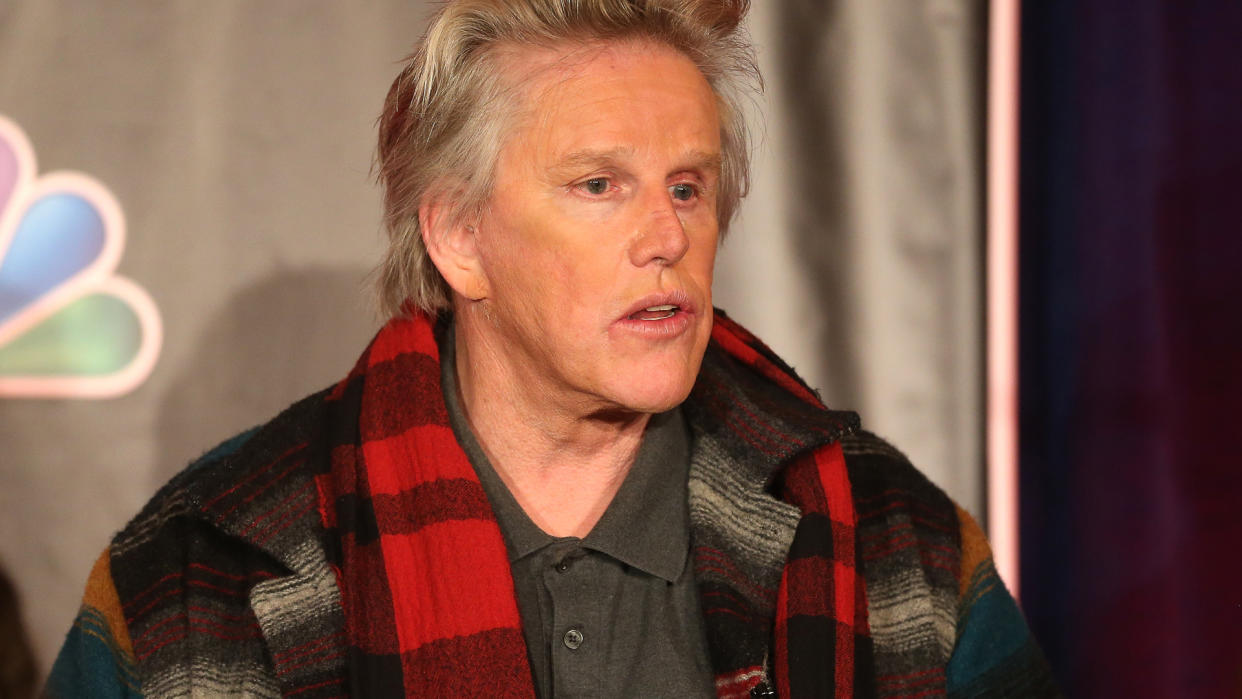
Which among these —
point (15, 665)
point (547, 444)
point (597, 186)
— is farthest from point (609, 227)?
point (15, 665)

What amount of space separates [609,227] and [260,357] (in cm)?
101

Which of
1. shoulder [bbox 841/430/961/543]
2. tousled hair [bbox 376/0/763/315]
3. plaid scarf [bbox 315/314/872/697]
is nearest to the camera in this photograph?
plaid scarf [bbox 315/314/872/697]

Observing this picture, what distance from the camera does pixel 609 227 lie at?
1.52 metres

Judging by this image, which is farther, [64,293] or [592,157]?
[64,293]

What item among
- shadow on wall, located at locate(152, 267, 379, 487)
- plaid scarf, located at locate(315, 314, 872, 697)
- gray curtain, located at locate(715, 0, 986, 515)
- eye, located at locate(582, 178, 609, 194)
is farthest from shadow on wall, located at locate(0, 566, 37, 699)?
gray curtain, located at locate(715, 0, 986, 515)

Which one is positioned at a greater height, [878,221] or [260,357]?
[878,221]

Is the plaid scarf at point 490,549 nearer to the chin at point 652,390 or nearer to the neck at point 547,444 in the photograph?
the neck at point 547,444

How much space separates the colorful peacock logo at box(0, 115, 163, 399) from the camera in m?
2.19

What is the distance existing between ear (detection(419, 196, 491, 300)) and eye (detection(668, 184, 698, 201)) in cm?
27

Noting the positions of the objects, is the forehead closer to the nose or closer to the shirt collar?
the nose

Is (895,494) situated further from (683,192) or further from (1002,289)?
(1002,289)

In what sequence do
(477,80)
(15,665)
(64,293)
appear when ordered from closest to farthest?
1. (15,665)
2. (477,80)
3. (64,293)

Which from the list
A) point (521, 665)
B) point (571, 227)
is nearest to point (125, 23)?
point (571, 227)
